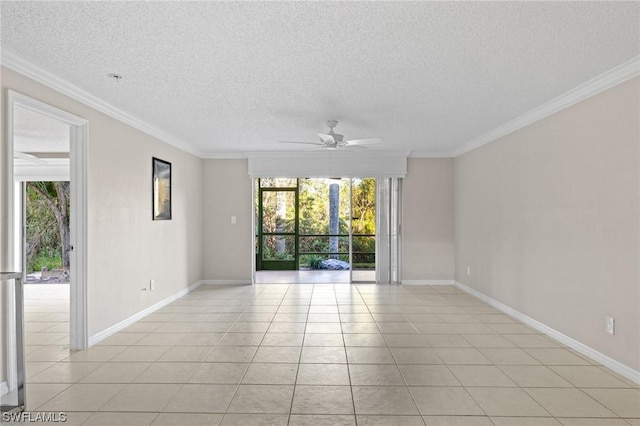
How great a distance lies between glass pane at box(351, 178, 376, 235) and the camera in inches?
288

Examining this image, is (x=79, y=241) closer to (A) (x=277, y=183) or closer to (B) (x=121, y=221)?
(B) (x=121, y=221)

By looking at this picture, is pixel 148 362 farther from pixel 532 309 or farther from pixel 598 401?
pixel 532 309

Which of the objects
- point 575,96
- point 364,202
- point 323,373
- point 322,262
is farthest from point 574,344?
point 322,262

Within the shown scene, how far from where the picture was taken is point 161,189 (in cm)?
519

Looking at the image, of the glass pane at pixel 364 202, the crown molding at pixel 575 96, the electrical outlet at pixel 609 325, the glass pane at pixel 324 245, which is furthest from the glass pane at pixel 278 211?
the electrical outlet at pixel 609 325

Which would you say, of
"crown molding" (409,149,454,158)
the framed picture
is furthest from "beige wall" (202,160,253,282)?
"crown molding" (409,149,454,158)

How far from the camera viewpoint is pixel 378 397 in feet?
8.64

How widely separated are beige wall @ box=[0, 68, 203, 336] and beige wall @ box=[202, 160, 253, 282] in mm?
1087

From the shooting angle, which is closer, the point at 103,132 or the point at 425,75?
the point at 425,75

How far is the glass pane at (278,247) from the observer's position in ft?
29.8

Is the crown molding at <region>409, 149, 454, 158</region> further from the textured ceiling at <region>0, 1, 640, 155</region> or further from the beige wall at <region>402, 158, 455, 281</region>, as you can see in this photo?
the textured ceiling at <region>0, 1, 640, 155</region>

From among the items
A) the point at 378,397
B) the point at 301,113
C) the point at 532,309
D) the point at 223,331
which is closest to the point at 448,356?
the point at 378,397

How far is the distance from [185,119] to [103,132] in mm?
921

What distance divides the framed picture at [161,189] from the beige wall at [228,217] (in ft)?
4.93
